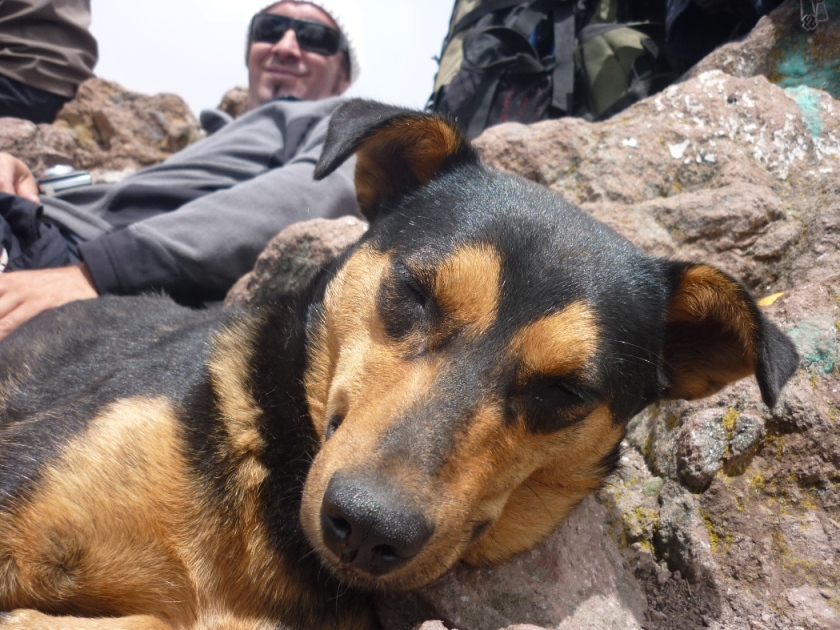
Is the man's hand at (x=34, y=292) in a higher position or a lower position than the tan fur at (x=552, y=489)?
higher

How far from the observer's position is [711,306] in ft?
8.21

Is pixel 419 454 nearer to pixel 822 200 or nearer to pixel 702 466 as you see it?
pixel 702 466

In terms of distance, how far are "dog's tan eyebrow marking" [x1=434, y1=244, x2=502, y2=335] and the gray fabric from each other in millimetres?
2611

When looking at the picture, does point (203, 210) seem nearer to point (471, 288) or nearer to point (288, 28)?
point (471, 288)

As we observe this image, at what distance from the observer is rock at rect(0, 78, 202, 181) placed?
635 centimetres

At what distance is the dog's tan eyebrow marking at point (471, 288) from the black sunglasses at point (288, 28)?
5.63 m

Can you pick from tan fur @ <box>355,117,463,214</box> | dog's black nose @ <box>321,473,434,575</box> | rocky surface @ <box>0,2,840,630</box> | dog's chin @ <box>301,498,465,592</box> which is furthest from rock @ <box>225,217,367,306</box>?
dog's black nose @ <box>321,473,434,575</box>

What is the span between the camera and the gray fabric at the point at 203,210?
4.26 meters

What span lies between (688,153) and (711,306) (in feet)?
6.79

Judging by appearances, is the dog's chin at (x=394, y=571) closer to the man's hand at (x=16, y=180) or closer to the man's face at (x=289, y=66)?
the man's hand at (x=16, y=180)

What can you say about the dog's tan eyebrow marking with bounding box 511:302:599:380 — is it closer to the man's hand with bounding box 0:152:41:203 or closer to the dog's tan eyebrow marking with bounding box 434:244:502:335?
the dog's tan eyebrow marking with bounding box 434:244:502:335

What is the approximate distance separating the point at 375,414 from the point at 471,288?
0.53 m

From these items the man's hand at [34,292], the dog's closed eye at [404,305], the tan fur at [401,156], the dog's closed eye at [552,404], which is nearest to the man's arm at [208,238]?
the man's hand at [34,292]

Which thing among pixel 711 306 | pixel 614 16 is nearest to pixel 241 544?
pixel 711 306
